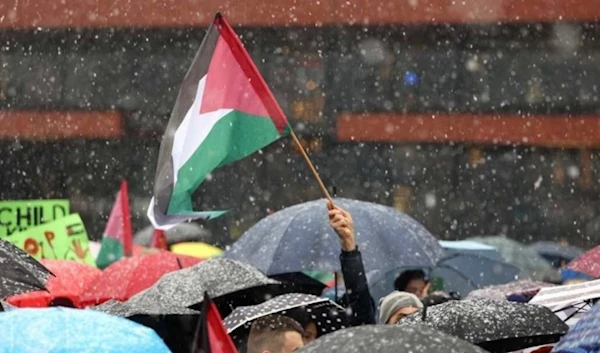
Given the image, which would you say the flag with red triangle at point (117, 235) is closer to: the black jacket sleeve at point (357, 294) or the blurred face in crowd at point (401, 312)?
the blurred face in crowd at point (401, 312)

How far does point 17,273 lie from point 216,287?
57.8 inches

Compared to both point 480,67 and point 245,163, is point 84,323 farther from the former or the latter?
point 480,67

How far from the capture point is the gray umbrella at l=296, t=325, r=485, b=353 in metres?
2.50

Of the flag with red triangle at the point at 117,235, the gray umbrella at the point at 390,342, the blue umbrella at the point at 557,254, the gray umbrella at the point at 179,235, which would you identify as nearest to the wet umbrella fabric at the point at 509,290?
the gray umbrella at the point at 390,342

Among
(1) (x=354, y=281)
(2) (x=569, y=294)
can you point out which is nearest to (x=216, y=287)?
(1) (x=354, y=281)

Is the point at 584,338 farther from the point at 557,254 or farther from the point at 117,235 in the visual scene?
the point at 557,254

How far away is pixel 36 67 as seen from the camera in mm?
22031

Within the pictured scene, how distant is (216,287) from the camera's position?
19.1ft

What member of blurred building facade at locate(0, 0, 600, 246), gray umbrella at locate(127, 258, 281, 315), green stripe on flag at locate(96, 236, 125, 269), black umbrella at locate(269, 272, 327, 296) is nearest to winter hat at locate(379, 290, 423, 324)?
gray umbrella at locate(127, 258, 281, 315)

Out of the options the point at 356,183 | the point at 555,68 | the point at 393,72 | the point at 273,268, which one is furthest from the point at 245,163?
the point at 273,268

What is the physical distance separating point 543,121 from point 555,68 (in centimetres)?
154

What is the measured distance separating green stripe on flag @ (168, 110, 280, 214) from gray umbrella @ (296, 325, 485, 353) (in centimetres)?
247

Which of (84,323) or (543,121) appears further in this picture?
(543,121)

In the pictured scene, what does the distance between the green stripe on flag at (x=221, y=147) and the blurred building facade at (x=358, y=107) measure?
13.6m
